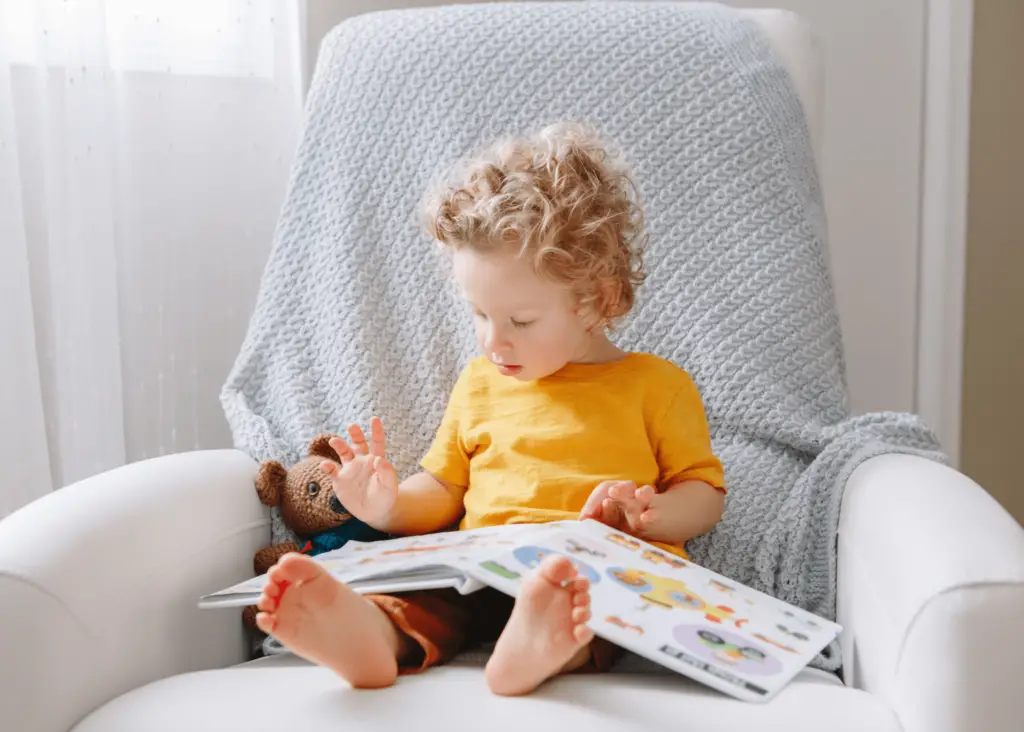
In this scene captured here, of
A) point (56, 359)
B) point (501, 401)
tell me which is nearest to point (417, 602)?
point (501, 401)

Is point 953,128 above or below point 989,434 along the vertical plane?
above

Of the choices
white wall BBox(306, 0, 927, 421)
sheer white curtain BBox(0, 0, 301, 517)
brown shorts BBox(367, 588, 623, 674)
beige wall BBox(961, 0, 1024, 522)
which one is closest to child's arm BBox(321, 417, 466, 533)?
brown shorts BBox(367, 588, 623, 674)

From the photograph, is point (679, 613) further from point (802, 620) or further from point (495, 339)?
point (495, 339)

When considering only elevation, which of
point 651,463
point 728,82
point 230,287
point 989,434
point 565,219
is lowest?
point 989,434

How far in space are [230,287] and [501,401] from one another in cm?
66

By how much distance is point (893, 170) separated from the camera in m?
1.96

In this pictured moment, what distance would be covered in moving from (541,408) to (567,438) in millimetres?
49

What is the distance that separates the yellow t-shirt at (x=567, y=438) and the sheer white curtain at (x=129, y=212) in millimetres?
526

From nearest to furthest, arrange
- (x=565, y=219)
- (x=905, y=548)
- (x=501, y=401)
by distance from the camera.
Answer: (x=905, y=548), (x=565, y=219), (x=501, y=401)

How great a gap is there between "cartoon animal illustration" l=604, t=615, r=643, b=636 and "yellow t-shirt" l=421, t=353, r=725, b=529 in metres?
0.23

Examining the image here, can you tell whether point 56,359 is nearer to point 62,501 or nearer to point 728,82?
point 62,501

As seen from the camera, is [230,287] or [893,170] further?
[893,170]

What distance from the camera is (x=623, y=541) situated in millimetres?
Answer: 995

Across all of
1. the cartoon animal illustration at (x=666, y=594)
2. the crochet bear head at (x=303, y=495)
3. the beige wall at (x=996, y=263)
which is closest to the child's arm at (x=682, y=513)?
the cartoon animal illustration at (x=666, y=594)
